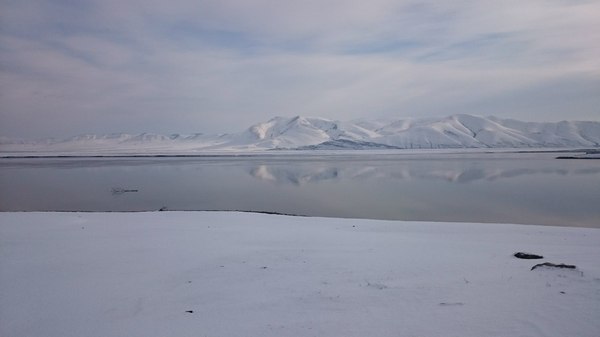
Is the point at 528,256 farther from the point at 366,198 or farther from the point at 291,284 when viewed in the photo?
the point at 366,198

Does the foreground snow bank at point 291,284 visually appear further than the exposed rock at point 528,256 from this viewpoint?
No

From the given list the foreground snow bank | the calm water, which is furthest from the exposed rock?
the calm water

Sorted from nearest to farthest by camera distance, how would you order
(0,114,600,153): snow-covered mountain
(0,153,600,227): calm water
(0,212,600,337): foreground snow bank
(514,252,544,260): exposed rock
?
(0,212,600,337): foreground snow bank, (514,252,544,260): exposed rock, (0,153,600,227): calm water, (0,114,600,153): snow-covered mountain

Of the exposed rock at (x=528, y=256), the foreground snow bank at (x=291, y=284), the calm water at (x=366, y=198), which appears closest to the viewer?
the foreground snow bank at (x=291, y=284)

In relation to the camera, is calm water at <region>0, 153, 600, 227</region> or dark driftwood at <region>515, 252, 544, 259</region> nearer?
dark driftwood at <region>515, 252, 544, 259</region>

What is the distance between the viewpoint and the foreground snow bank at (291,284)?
339 centimetres

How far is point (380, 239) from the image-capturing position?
707 cm

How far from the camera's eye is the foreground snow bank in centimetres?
339


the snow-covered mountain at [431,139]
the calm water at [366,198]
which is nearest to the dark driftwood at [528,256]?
the calm water at [366,198]

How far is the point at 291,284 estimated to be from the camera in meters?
4.42

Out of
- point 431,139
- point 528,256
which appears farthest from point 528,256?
point 431,139

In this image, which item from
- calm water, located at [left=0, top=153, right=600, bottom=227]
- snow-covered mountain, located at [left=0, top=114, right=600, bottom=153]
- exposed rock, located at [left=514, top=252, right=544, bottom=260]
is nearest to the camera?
exposed rock, located at [left=514, top=252, right=544, bottom=260]

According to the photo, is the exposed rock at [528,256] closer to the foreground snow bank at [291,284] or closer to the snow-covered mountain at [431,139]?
the foreground snow bank at [291,284]

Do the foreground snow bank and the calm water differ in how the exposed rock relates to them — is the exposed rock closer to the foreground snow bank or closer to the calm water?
the foreground snow bank
